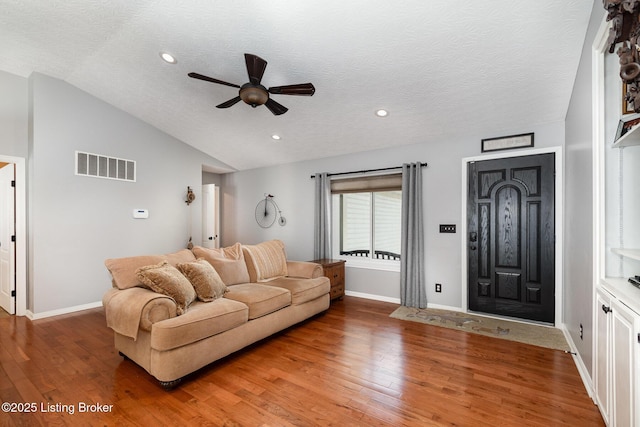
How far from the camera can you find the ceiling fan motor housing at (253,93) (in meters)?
2.62

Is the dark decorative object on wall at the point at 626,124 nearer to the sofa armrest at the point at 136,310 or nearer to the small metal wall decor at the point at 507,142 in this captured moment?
the small metal wall decor at the point at 507,142

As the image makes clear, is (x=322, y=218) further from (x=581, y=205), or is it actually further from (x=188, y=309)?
(x=581, y=205)

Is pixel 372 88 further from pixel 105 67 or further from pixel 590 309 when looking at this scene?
pixel 105 67

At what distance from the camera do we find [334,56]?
279 cm

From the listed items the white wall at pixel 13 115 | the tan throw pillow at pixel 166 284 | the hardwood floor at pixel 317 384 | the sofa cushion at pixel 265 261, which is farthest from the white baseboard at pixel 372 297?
the white wall at pixel 13 115

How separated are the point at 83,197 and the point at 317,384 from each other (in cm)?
413

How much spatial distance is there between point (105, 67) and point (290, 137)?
2482mm

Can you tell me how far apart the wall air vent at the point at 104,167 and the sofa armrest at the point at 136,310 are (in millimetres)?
2723

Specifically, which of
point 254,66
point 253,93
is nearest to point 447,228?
point 253,93

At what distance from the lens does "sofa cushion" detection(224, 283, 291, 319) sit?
2.85m

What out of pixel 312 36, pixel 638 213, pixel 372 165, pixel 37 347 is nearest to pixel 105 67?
pixel 312 36

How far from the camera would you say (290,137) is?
4602 millimetres

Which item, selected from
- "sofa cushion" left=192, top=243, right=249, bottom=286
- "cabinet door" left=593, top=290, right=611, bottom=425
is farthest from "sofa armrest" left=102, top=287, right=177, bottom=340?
"cabinet door" left=593, top=290, right=611, bottom=425

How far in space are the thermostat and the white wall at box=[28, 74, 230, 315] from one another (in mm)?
72
